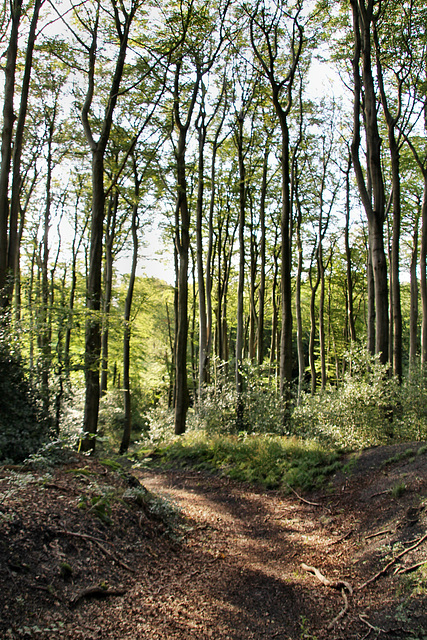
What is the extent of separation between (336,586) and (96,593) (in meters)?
2.28

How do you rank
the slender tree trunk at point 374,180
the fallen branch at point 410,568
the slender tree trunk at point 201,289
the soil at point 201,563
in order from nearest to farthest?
the soil at point 201,563 < the fallen branch at point 410,568 < the slender tree trunk at point 374,180 < the slender tree trunk at point 201,289

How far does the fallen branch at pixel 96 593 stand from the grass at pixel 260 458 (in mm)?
4708

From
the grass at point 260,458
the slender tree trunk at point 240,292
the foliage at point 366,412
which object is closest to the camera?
the grass at point 260,458

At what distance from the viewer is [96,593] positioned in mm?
3102

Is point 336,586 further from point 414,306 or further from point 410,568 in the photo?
point 414,306

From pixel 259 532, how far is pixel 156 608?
282 cm

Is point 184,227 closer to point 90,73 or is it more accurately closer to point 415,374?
point 90,73

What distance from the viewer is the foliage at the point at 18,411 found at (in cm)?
531

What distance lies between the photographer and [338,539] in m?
5.13

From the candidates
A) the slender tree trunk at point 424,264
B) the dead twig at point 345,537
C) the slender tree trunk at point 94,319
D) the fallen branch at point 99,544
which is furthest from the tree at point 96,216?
the slender tree trunk at point 424,264

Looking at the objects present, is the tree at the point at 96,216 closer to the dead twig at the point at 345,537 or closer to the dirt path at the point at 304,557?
the dirt path at the point at 304,557

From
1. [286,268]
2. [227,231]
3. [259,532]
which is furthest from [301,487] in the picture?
[227,231]

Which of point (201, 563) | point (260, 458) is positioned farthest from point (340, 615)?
point (260, 458)

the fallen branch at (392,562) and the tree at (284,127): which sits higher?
the tree at (284,127)
